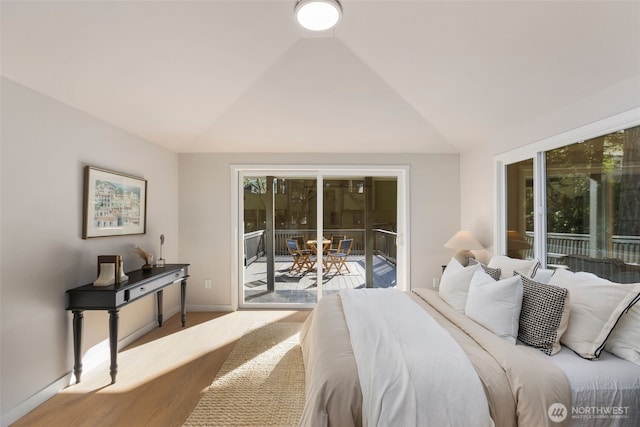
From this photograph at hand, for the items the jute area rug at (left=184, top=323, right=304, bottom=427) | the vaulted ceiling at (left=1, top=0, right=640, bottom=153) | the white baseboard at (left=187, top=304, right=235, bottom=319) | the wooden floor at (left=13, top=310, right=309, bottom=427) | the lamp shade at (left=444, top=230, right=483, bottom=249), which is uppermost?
the vaulted ceiling at (left=1, top=0, right=640, bottom=153)

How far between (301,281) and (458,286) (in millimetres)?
2457

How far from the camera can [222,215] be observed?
4168mm

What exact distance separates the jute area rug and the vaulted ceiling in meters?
2.47

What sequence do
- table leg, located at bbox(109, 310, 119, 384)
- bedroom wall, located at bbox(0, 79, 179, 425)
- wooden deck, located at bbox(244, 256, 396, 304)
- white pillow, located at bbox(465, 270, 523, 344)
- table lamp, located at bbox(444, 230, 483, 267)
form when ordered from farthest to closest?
wooden deck, located at bbox(244, 256, 396, 304) < table lamp, located at bbox(444, 230, 483, 267) < table leg, located at bbox(109, 310, 119, 384) < bedroom wall, located at bbox(0, 79, 179, 425) < white pillow, located at bbox(465, 270, 523, 344)

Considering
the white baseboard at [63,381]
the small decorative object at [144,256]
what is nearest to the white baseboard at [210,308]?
the white baseboard at [63,381]

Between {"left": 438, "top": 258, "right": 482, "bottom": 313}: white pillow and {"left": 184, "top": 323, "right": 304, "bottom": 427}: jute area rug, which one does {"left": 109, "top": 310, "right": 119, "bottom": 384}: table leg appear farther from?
{"left": 438, "top": 258, "right": 482, "bottom": 313}: white pillow

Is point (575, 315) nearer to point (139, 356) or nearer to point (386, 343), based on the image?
point (386, 343)

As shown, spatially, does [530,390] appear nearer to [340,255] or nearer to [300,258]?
[340,255]

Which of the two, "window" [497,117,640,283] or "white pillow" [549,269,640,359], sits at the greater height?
"window" [497,117,640,283]

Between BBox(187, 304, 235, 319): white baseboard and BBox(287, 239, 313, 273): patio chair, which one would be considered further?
BBox(287, 239, 313, 273): patio chair

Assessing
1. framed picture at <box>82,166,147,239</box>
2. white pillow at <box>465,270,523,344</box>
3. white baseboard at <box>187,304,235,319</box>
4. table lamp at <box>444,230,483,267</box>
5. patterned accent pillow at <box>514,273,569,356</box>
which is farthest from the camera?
white baseboard at <box>187,304,235,319</box>

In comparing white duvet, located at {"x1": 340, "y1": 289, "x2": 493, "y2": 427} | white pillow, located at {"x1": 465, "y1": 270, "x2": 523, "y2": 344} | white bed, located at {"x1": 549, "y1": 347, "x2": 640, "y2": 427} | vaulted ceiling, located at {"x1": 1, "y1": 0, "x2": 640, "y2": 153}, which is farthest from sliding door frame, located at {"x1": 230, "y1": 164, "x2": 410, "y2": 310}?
white bed, located at {"x1": 549, "y1": 347, "x2": 640, "y2": 427}

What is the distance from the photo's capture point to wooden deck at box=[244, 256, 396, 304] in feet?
14.3

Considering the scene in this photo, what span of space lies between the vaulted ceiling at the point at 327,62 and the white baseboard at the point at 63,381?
83.2 inches
